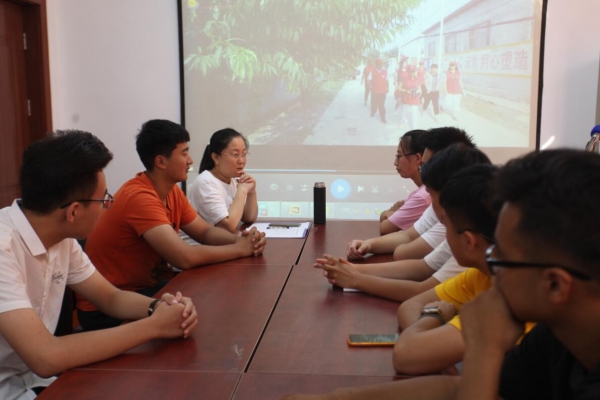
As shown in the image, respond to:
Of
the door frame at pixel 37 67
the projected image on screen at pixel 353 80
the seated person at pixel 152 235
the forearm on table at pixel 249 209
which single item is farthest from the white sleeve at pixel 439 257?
the door frame at pixel 37 67

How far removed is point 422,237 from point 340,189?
7.66 ft

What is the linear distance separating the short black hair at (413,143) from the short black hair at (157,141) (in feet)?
3.83

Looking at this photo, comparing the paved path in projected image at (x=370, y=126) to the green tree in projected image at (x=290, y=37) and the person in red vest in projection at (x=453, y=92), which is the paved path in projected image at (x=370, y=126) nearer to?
the person in red vest in projection at (x=453, y=92)

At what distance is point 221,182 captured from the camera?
135 inches

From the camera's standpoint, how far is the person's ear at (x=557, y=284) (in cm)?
78

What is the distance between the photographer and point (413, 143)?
119 inches

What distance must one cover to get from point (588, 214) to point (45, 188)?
1.33 metres

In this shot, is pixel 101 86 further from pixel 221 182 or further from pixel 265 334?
pixel 265 334

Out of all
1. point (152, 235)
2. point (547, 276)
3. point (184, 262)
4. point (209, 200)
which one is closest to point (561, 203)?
point (547, 276)

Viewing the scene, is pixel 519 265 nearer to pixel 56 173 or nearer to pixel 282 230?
pixel 56 173

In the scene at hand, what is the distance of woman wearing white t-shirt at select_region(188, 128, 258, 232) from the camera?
320 centimetres

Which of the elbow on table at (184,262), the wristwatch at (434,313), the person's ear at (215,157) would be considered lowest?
the elbow on table at (184,262)

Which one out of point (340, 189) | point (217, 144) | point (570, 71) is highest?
point (570, 71)

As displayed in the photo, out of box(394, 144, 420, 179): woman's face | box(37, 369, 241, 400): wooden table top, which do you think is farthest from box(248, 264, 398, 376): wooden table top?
box(394, 144, 420, 179): woman's face
